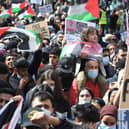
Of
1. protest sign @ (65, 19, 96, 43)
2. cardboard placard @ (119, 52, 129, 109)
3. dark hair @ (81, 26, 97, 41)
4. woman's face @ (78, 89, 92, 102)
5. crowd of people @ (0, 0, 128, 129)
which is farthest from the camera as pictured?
protest sign @ (65, 19, 96, 43)

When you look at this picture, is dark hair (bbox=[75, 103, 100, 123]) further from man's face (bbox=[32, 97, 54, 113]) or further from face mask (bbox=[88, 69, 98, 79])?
face mask (bbox=[88, 69, 98, 79])

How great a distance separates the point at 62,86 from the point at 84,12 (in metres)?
2.88

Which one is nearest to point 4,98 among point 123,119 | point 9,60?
point 123,119

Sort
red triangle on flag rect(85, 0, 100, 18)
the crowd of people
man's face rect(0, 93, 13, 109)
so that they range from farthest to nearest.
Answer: red triangle on flag rect(85, 0, 100, 18)
man's face rect(0, 93, 13, 109)
the crowd of people

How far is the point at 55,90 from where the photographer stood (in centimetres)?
517

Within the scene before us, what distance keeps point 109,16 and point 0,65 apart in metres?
12.3

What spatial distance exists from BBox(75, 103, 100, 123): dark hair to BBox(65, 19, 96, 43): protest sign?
151 inches

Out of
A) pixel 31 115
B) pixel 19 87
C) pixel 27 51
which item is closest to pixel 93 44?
pixel 27 51

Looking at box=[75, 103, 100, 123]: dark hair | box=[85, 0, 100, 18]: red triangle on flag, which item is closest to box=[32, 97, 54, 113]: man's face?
box=[75, 103, 100, 123]: dark hair

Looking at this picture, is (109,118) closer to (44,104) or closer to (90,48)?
(44,104)

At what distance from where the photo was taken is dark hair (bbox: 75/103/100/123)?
4336 millimetres

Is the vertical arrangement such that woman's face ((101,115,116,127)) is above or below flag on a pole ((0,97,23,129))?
below

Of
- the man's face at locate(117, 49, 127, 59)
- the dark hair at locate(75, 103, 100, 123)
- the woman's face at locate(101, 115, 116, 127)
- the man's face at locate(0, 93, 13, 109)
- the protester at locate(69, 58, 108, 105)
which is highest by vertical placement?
the man's face at locate(0, 93, 13, 109)

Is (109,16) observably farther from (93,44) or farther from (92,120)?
(92,120)
